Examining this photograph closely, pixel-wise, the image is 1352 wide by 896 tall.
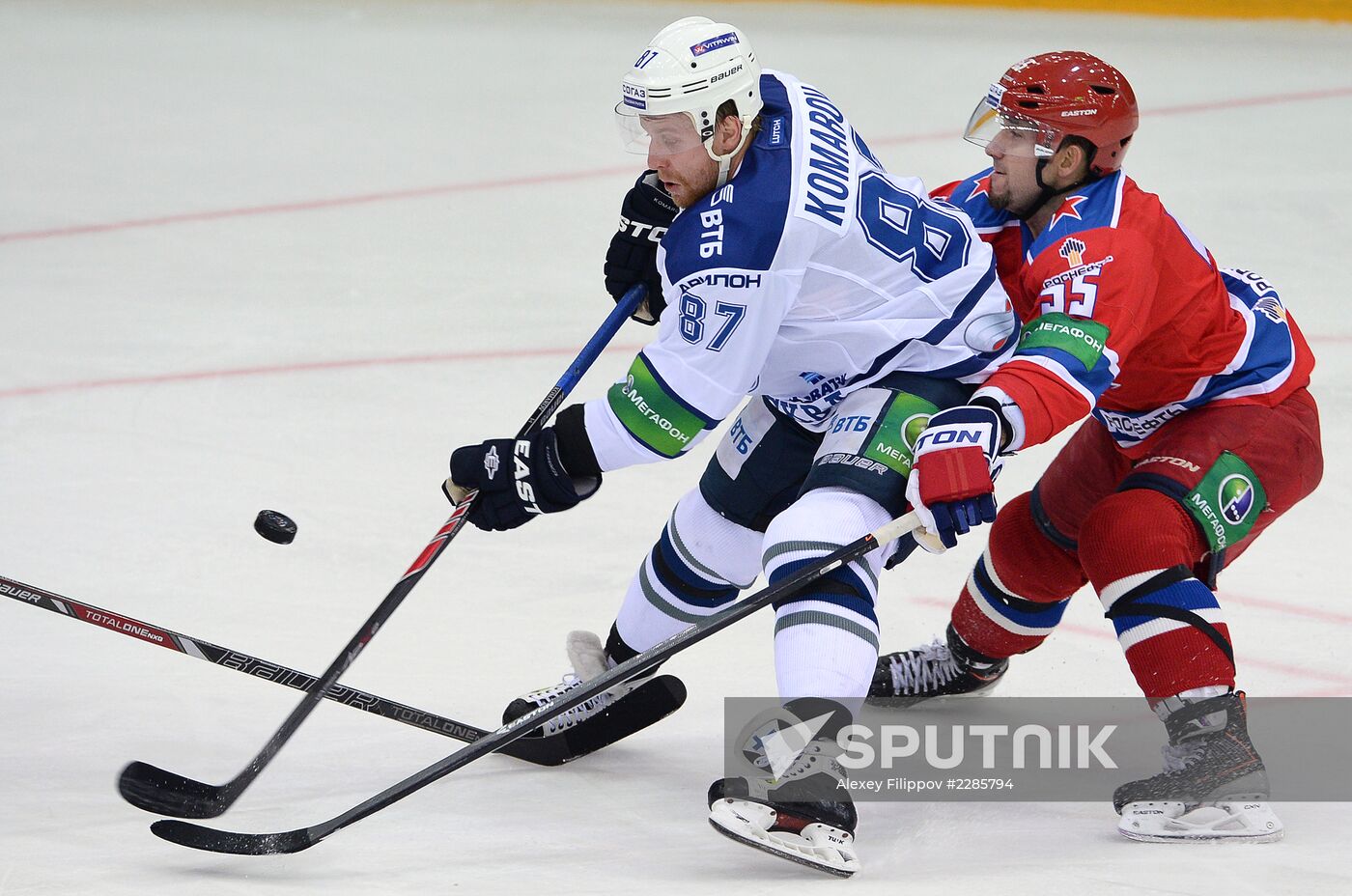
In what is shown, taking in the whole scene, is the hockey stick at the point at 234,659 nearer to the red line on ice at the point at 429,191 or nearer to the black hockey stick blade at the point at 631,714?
the black hockey stick blade at the point at 631,714

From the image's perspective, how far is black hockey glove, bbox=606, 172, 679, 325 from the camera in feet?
10.4

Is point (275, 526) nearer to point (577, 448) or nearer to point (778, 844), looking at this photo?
point (577, 448)

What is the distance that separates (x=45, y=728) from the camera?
3.24 meters

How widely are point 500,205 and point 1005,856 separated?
4.30 metres

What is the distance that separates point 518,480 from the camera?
2869 mm

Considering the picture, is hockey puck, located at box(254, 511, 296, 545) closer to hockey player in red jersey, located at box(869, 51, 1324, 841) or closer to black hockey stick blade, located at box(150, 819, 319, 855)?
black hockey stick blade, located at box(150, 819, 319, 855)

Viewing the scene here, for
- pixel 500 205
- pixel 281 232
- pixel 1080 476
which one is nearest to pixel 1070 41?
pixel 500 205

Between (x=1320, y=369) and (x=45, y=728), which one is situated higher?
(x=1320, y=369)

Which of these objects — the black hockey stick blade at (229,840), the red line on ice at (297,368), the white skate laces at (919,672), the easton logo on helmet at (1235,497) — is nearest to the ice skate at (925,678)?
the white skate laces at (919,672)

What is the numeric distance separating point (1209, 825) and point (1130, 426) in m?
0.73

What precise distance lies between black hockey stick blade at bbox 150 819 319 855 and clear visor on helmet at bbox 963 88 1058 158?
159 cm

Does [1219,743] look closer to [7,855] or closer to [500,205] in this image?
[7,855]

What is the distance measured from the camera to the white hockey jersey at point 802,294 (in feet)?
8.85

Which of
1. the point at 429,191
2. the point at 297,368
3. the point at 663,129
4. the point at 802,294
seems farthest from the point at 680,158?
the point at 429,191
